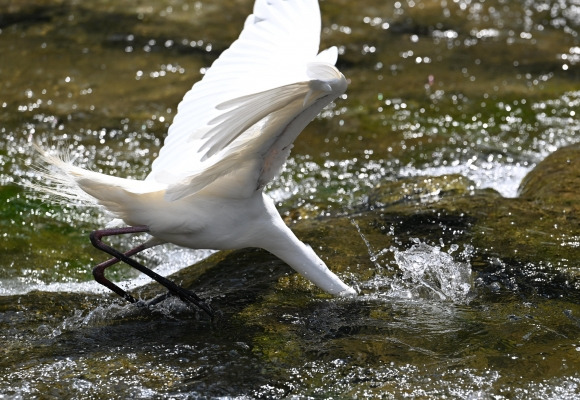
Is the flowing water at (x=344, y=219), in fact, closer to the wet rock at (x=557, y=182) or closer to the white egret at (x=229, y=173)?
the wet rock at (x=557, y=182)

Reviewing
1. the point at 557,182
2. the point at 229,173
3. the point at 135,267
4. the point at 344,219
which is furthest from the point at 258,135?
the point at 557,182

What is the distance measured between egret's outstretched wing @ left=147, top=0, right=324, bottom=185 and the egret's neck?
0.54 meters

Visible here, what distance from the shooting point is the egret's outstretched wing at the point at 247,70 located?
13.2 ft

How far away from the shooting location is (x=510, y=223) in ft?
16.3

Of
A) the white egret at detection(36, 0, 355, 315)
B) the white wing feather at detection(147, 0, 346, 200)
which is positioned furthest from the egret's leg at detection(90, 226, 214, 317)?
the white wing feather at detection(147, 0, 346, 200)

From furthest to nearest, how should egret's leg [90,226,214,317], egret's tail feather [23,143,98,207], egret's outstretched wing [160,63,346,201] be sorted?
egret's tail feather [23,143,98,207] < egret's leg [90,226,214,317] < egret's outstretched wing [160,63,346,201]

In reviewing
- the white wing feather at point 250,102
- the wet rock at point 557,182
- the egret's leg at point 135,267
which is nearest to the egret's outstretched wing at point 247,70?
the white wing feather at point 250,102

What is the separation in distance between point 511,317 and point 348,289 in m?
0.82

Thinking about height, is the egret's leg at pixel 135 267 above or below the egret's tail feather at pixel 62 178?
below

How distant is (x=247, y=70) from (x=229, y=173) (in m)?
0.51

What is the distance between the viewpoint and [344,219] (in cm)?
521

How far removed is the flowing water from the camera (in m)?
3.63

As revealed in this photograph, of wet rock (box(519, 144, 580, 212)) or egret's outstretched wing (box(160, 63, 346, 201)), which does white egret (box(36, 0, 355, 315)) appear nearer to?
egret's outstretched wing (box(160, 63, 346, 201))

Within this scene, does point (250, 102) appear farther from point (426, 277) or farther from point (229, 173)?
point (426, 277)
